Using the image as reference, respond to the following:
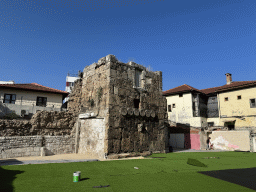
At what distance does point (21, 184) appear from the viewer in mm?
5047

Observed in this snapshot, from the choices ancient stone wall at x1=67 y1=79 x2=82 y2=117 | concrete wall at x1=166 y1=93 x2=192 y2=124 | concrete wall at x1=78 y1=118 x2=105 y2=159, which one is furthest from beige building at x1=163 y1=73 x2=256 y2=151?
concrete wall at x1=78 y1=118 x2=105 y2=159

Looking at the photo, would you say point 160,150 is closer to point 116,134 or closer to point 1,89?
point 116,134

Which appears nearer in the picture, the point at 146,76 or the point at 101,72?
the point at 101,72

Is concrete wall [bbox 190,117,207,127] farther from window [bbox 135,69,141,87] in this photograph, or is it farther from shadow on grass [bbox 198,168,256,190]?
shadow on grass [bbox 198,168,256,190]

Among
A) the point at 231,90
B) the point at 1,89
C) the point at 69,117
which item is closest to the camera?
the point at 69,117

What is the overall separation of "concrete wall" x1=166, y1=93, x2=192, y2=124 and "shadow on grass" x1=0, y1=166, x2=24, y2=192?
22166mm

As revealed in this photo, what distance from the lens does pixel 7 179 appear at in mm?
5449

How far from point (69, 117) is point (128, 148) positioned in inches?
196

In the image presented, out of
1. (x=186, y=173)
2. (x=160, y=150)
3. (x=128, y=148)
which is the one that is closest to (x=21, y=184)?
(x=186, y=173)

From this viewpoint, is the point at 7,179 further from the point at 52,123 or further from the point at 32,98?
the point at 32,98

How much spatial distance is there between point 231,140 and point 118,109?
12868 millimetres

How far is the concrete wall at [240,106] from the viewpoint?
21.9 metres

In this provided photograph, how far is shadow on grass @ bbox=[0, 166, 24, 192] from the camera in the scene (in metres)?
4.67

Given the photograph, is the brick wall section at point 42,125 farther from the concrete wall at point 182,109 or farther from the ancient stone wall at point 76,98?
the concrete wall at point 182,109
